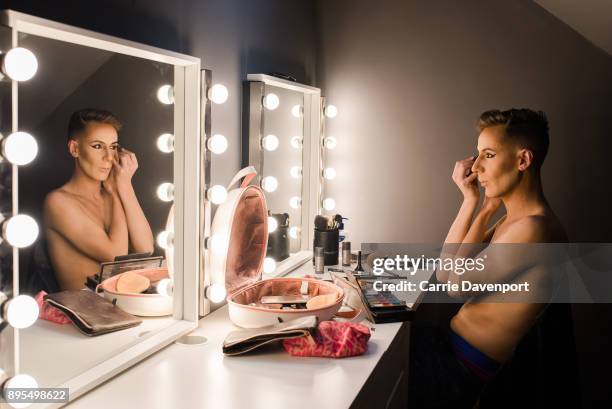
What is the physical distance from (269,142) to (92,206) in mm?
879

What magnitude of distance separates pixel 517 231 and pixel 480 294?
272 millimetres

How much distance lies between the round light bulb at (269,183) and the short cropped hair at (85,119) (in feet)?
2.65

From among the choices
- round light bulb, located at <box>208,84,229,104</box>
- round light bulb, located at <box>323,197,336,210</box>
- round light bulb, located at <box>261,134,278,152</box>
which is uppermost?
round light bulb, located at <box>208,84,229,104</box>

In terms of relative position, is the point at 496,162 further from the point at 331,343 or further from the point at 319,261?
the point at 331,343

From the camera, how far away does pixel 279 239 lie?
6.52 feet

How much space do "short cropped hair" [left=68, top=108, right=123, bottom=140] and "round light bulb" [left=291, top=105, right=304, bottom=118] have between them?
1.12 meters

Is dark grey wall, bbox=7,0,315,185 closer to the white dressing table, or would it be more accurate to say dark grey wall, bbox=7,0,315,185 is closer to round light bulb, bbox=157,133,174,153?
round light bulb, bbox=157,133,174,153

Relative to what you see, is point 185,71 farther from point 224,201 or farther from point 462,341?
point 462,341

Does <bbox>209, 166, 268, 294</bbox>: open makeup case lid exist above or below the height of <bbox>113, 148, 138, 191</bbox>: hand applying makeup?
below

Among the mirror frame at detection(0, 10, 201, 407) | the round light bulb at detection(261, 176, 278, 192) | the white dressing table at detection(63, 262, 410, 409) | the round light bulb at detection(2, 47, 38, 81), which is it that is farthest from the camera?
the round light bulb at detection(261, 176, 278, 192)

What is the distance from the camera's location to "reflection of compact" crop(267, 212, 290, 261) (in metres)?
1.95

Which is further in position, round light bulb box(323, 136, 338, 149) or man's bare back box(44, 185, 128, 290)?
round light bulb box(323, 136, 338, 149)

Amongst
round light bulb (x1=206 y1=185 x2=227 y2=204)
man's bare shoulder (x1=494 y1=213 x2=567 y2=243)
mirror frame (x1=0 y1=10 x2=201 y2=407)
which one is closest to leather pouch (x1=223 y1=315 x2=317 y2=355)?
mirror frame (x1=0 y1=10 x2=201 y2=407)

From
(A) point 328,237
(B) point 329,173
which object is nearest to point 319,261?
(A) point 328,237
